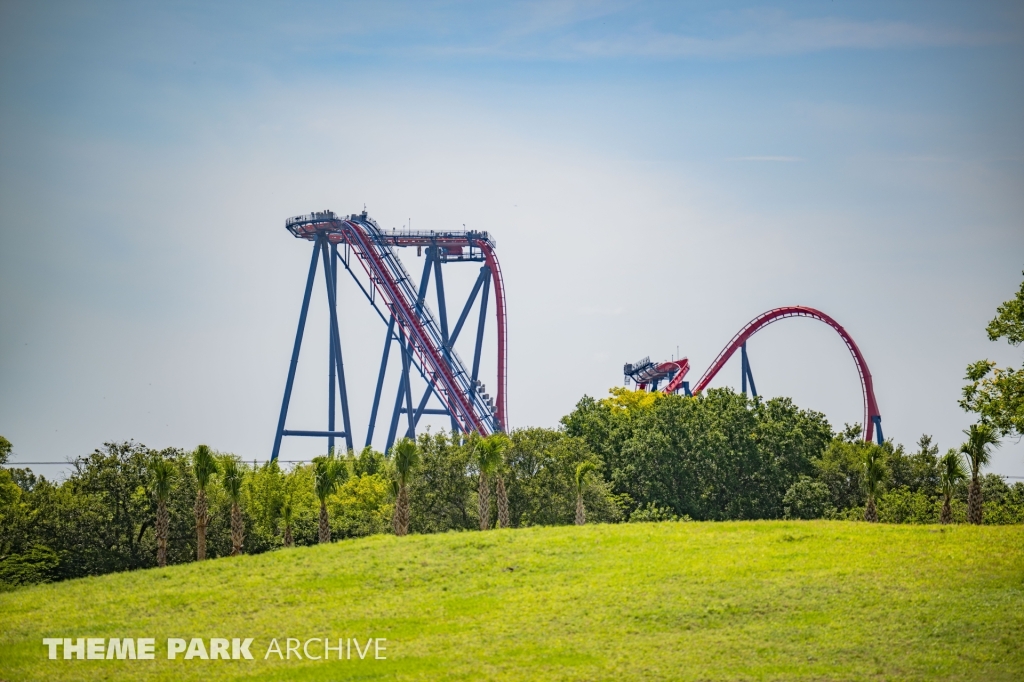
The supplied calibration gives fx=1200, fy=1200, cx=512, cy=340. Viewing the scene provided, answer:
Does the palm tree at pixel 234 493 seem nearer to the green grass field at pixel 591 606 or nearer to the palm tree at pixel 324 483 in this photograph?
the palm tree at pixel 324 483

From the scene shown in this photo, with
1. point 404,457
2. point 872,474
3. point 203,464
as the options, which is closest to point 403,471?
point 404,457

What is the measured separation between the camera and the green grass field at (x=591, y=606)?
1074 inches

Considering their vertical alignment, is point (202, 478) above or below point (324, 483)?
above

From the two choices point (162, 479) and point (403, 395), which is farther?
point (403, 395)

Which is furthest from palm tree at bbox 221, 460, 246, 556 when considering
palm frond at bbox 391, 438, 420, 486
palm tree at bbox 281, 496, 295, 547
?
palm frond at bbox 391, 438, 420, 486

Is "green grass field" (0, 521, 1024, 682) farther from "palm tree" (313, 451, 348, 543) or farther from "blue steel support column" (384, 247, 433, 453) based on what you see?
"blue steel support column" (384, 247, 433, 453)

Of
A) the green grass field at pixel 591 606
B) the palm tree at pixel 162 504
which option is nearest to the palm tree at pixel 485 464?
the green grass field at pixel 591 606

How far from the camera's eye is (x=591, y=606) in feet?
105

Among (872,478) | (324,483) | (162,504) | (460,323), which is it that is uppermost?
(460,323)

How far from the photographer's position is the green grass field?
2728 centimetres

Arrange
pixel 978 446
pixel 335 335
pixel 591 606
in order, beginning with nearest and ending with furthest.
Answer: pixel 591 606
pixel 978 446
pixel 335 335

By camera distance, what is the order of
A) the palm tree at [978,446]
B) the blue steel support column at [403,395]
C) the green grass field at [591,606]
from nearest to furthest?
Result: the green grass field at [591,606] → the palm tree at [978,446] → the blue steel support column at [403,395]

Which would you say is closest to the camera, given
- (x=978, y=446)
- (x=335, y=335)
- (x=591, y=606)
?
(x=591, y=606)

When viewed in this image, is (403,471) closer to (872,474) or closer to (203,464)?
(203,464)
